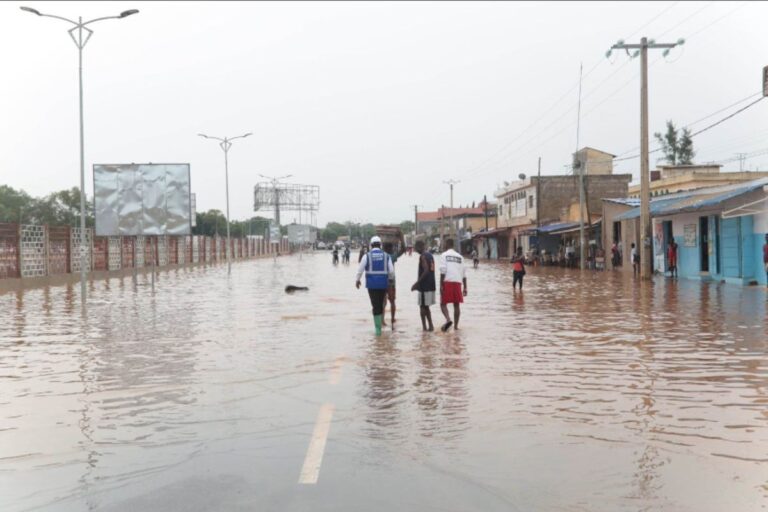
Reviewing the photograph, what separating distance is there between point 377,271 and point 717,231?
68.2 ft

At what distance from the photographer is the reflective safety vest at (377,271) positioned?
43.7 ft

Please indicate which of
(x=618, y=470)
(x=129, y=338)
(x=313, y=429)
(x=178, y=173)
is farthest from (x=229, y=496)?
(x=178, y=173)

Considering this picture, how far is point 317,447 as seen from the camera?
243 inches

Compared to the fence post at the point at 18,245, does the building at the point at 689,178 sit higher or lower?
higher

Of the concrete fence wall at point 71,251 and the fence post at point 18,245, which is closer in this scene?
the concrete fence wall at point 71,251

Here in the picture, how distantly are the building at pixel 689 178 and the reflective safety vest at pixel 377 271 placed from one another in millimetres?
34602

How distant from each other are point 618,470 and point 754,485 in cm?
86

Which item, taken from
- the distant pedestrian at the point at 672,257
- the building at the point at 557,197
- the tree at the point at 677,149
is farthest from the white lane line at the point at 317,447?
the tree at the point at 677,149

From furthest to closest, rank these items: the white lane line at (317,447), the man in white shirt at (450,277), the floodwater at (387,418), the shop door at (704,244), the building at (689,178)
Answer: the building at (689,178) → the shop door at (704,244) → the man in white shirt at (450,277) → the white lane line at (317,447) → the floodwater at (387,418)

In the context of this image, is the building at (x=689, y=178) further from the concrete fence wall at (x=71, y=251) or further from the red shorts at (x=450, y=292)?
the red shorts at (x=450, y=292)

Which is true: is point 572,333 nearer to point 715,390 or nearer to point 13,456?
point 715,390

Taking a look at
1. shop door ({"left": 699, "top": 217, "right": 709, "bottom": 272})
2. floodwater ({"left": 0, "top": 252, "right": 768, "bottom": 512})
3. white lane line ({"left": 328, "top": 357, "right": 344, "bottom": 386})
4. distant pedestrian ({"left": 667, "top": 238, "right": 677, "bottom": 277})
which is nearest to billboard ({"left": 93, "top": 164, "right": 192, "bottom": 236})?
floodwater ({"left": 0, "top": 252, "right": 768, "bottom": 512})

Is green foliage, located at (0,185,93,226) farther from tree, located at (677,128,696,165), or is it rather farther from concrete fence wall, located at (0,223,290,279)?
tree, located at (677,128,696,165)

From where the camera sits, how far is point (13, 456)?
6.11m
